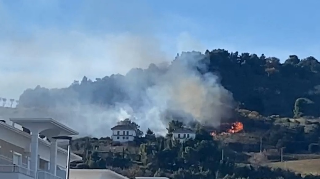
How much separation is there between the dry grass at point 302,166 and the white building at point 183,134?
587 inches

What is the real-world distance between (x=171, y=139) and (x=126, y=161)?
24.3m

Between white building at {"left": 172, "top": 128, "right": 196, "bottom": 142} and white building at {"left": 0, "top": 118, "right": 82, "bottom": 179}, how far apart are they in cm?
11691

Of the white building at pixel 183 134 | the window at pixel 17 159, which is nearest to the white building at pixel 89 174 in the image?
the window at pixel 17 159

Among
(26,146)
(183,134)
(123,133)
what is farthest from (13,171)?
(123,133)

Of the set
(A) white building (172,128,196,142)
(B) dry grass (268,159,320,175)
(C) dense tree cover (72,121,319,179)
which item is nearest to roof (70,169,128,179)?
(C) dense tree cover (72,121,319,179)

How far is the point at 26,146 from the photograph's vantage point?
43.3 m

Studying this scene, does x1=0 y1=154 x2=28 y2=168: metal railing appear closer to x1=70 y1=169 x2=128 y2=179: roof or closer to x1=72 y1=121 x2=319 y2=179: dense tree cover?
x1=70 y1=169 x2=128 y2=179: roof

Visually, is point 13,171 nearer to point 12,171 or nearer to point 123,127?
point 12,171

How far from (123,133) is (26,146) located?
14609cm

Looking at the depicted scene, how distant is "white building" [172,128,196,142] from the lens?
547ft

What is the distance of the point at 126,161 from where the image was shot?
465 ft

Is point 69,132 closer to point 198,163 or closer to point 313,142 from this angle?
point 198,163

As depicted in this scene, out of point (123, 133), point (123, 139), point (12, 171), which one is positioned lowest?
point (12, 171)

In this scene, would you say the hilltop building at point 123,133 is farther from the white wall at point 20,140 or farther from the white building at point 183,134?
the white wall at point 20,140
